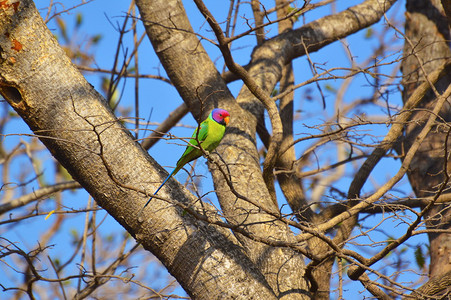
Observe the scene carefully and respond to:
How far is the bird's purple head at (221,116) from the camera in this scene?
12.3 ft

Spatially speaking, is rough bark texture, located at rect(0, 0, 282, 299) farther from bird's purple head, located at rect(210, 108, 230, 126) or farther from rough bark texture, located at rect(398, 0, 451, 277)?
rough bark texture, located at rect(398, 0, 451, 277)

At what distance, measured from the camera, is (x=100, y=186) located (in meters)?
2.55

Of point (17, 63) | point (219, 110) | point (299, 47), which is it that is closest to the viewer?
point (17, 63)

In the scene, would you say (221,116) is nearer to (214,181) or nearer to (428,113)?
(214,181)

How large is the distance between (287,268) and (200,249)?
27.4 inches

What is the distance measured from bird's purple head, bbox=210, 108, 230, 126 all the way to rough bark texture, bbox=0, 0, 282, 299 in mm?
1285

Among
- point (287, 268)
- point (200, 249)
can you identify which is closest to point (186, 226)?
point (200, 249)

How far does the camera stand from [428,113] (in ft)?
13.6

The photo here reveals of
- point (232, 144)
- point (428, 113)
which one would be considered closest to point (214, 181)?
point (232, 144)

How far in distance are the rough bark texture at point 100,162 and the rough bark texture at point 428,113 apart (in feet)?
7.17

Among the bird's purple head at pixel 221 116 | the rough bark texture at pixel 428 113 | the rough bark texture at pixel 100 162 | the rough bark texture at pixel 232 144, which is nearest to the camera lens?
the rough bark texture at pixel 100 162

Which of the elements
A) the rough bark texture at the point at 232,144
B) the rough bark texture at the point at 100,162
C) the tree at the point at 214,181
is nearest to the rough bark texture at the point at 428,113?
the tree at the point at 214,181

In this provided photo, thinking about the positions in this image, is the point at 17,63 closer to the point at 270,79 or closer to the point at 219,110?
the point at 219,110

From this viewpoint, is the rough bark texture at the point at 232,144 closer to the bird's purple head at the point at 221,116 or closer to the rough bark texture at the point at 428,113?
the bird's purple head at the point at 221,116
